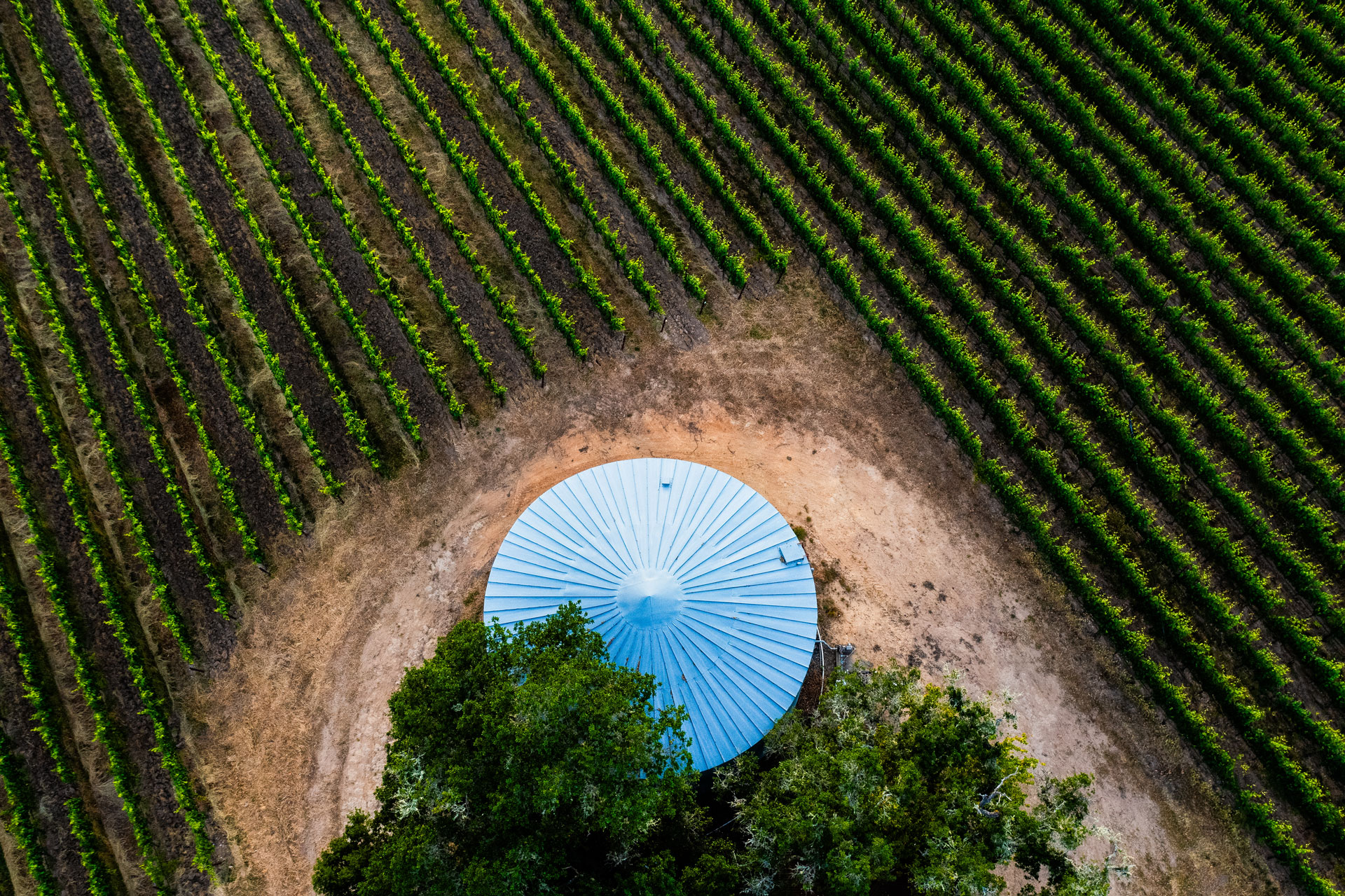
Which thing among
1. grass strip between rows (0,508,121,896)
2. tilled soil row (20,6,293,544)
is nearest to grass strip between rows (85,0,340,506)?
tilled soil row (20,6,293,544)

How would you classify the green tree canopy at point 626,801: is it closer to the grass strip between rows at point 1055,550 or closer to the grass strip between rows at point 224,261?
the grass strip between rows at point 1055,550

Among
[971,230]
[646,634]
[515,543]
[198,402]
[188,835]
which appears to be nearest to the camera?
[646,634]

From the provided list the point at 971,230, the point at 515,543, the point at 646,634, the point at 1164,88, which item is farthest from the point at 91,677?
the point at 1164,88

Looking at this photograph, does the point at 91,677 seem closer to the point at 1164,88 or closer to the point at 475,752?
the point at 475,752

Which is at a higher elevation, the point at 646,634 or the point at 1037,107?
the point at 1037,107

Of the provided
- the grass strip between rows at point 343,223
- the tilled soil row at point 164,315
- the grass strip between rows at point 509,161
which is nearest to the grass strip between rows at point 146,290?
the tilled soil row at point 164,315

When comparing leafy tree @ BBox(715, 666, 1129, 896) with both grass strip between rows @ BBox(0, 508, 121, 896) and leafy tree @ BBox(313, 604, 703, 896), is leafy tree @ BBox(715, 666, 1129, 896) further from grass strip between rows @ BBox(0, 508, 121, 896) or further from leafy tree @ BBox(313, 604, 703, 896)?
grass strip between rows @ BBox(0, 508, 121, 896)

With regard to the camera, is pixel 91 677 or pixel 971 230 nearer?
pixel 91 677
